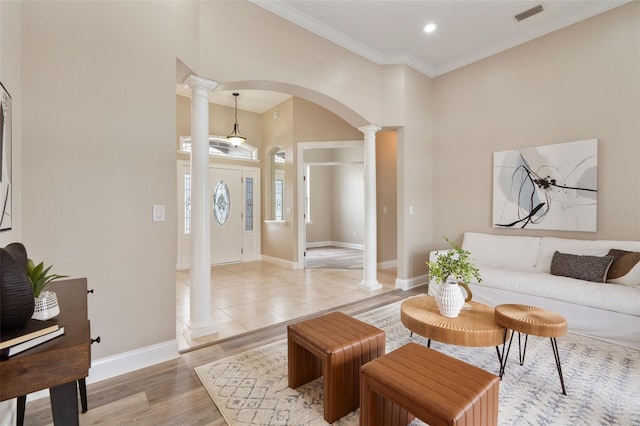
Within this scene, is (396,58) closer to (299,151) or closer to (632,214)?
(299,151)

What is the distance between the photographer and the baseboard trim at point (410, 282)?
14.8ft

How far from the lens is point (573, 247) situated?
3.28m

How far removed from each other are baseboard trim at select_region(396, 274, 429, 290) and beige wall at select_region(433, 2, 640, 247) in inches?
26.5

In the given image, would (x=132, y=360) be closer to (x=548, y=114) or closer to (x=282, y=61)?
(x=282, y=61)

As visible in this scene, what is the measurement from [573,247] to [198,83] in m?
4.33

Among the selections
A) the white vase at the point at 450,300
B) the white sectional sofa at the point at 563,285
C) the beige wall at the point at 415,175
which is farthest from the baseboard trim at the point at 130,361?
the beige wall at the point at 415,175

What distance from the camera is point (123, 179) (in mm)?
2270

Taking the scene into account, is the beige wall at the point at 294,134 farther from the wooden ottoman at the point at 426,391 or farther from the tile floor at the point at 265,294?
the wooden ottoman at the point at 426,391

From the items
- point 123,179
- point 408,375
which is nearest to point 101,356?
point 123,179

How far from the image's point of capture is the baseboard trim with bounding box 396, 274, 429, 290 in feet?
14.8

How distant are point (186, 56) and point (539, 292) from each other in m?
4.11

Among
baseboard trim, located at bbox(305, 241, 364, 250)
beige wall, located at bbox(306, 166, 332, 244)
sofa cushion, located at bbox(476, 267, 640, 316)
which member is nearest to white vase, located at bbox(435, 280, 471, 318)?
sofa cushion, located at bbox(476, 267, 640, 316)

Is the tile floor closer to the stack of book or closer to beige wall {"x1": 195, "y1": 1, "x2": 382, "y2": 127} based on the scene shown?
the stack of book

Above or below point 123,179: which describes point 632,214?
below
